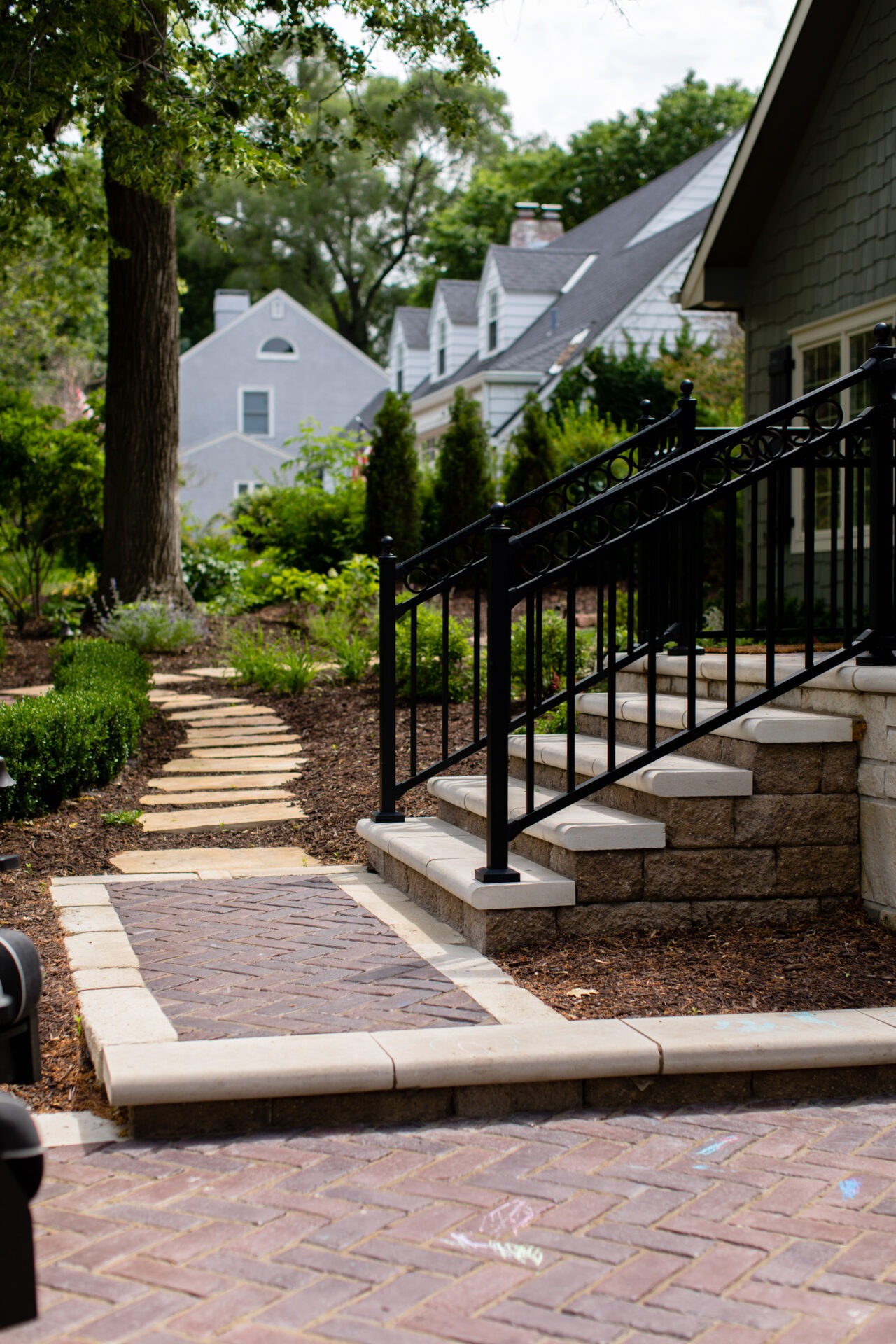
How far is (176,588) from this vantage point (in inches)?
475

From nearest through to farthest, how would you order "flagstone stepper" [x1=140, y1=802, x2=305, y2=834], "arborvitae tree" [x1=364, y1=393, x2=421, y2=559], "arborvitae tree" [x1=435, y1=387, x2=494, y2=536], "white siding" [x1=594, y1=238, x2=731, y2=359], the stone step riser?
1. the stone step riser
2. "flagstone stepper" [x1=140, y1=802, x2=305, y2=834]
3. "arborvitae tree" [x1=364, y1=393, x2=421, y2=559]
4. "arborvitae tree" [x1=435, y1=387, x2=494, y2=536]
5. "white siding" [x1=594, y1=238, x2=731, y2=359]

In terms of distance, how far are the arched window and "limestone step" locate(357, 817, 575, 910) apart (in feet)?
94.2

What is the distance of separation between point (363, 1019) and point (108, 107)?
797 cm

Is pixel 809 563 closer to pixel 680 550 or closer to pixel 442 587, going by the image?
pixel 680 550

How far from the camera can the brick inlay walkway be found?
3498mm

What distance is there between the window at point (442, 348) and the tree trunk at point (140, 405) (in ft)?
47.3

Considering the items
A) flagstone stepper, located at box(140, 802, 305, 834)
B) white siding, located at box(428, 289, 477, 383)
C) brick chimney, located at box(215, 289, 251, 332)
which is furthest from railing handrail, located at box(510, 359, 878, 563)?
brick chimney, located at box(215, 289, 251, 332)

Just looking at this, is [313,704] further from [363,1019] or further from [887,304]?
[363,1019]

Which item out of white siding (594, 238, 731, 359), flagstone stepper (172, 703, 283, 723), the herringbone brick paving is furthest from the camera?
white siding (594, 238, 731, 359)

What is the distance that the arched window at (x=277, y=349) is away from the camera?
32656 millimetres

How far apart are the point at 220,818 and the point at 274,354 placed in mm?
27955

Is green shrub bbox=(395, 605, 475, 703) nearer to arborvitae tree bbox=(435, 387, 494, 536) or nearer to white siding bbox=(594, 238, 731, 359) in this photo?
arborvitae tree bbox=(435, 387, 494, 536)

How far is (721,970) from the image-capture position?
12.8ft

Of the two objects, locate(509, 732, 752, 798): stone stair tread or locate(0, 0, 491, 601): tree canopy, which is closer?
locate(509, 732, 752, 798): stone stair tread
